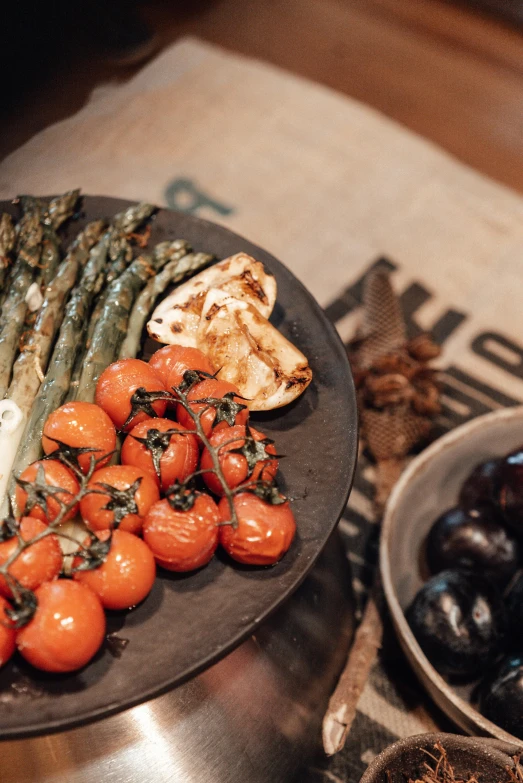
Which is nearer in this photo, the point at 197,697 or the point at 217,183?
the point at 197,697

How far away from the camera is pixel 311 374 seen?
2.07 metres

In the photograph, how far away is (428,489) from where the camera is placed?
2998 millimetres

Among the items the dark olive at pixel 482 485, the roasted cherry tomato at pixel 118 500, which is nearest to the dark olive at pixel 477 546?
the dark olive at pixel 482 485

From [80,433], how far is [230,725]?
0.98 metres

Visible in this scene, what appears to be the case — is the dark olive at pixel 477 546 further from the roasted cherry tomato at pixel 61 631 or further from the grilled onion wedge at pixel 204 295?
the roasted cherry tomato at pixel 61 631

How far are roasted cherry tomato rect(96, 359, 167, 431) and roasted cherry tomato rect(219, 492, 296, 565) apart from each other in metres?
0.33

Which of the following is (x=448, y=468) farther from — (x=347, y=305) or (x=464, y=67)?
(x=464, y=67)

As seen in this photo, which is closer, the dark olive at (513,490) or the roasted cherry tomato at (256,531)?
the roasted cherry tomato at (256,531)

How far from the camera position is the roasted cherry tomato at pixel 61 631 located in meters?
1.44

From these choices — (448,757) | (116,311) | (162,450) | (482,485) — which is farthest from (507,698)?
(116,311)

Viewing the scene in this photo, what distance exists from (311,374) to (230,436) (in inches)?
16.6

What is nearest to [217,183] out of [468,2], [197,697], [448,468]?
[468,2]

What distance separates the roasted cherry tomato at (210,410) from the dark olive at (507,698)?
1345mm

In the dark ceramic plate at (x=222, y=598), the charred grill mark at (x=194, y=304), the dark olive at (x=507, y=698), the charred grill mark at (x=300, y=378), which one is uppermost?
the charred grill mark at (x=194, y=304)
